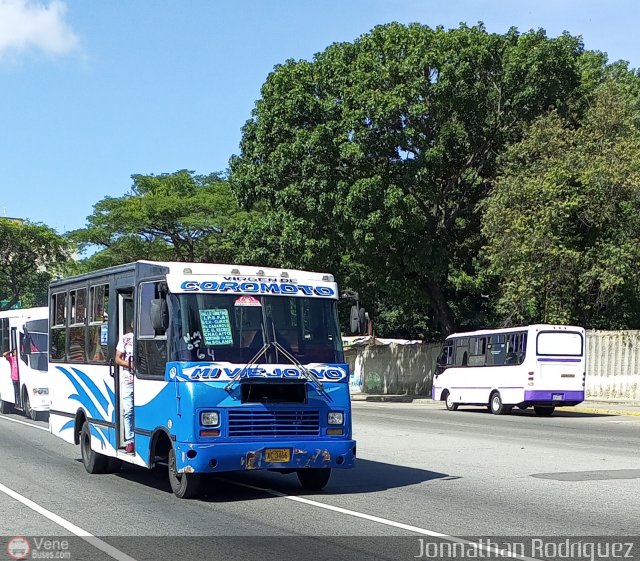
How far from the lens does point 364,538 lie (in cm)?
930

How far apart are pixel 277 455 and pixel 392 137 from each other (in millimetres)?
25803

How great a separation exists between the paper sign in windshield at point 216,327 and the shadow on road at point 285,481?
184cm

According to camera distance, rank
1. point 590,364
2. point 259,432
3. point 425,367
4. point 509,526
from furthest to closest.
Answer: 1. point 425,367
2. point 590,364
3. point 259,432
4. point 509,526

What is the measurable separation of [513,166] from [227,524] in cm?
2708

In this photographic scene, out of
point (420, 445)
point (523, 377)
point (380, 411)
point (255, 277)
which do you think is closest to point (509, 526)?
point (255, 277)

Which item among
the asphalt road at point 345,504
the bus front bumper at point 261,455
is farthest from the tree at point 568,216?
the bus front bumper at point 261,455

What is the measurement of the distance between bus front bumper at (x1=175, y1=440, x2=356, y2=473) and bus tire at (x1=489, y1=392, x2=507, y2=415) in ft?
67.8

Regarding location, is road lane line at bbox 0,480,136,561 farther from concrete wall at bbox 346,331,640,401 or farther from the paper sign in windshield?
concrete wall at bbox 346,331,640,401

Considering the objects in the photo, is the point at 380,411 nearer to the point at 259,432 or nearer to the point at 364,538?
the point at 259,432

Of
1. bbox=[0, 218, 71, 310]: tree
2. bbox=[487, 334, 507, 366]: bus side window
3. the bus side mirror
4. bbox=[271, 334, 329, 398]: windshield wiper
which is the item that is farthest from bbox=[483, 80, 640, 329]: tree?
bbox=[0, 218, 71, 310]: tree

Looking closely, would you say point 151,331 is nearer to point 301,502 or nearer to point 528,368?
point 301,502

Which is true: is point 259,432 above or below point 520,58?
below

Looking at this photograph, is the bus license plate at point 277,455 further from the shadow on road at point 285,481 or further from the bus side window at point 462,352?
the bus side window at point 462,352

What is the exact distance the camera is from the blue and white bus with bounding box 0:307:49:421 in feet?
90.8
